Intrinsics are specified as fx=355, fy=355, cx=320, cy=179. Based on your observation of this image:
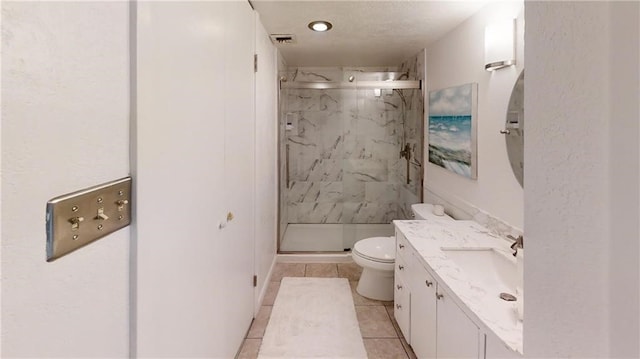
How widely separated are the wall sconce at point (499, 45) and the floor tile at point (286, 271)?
2.40 m

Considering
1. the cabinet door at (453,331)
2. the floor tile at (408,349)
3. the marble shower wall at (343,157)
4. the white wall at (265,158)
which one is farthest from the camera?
the marble shower wall at (343,157)

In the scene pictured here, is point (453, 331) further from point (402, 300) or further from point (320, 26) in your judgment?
point (320, 26)

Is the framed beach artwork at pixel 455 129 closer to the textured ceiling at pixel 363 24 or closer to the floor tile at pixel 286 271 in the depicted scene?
the textured ceiling at pixel 363 24

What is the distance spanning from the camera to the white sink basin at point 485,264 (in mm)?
1746

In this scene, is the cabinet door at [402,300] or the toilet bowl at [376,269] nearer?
the cabinet door at [402,300]

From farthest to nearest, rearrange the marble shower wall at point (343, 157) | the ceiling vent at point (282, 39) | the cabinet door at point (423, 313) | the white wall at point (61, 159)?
the marble shower wall at point (343, 157) < the ceiling vent at point (282, 39) < the cabinet door at point (423, 313) < the white wall at point (61, 159)

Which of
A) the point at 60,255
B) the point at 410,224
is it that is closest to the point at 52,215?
the point at 60,255

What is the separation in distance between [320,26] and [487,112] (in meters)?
1.43

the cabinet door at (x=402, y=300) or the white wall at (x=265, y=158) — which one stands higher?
the white wall at (x=265, y=158)

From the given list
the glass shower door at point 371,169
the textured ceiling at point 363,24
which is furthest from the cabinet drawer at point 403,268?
the glass shower door at point 371,169

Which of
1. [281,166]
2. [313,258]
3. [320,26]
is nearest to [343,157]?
[281,166]

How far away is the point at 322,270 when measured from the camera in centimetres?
354

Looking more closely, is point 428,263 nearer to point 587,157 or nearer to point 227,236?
point 227,236

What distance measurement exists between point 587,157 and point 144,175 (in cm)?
98
